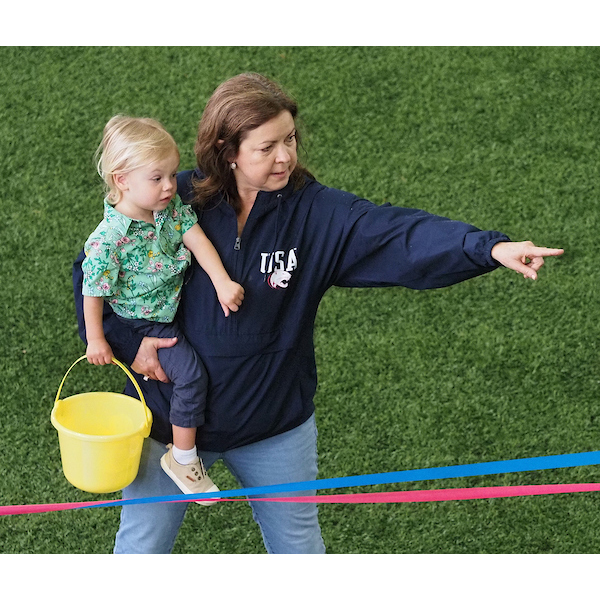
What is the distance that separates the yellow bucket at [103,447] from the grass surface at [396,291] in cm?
115

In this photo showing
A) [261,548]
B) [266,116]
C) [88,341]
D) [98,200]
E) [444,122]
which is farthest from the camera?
[444,122]

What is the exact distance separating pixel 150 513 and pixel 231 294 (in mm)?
719

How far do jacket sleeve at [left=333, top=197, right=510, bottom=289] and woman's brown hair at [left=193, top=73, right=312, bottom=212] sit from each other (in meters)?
0.22

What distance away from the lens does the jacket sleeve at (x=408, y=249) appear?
2396mm

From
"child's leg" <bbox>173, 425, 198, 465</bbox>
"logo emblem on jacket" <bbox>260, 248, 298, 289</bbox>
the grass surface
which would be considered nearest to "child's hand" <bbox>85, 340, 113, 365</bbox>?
"child's leg" <bbox>173, 425, 198, 465</bbox>

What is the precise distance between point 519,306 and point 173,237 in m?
2.66

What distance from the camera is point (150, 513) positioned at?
2777mm

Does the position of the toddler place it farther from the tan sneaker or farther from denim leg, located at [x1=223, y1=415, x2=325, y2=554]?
denim leg, located at [x1=223, y1=415, x2=325, y2=554]

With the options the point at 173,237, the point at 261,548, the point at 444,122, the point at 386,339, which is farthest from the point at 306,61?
the point at 173,237

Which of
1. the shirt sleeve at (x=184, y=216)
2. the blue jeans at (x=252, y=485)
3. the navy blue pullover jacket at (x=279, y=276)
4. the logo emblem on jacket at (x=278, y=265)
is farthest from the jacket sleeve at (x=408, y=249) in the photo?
the blue jeans at (x=252, y=485)

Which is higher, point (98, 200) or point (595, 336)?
point (98, 200)

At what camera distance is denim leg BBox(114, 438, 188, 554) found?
9.13 feet

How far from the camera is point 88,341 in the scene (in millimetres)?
2699

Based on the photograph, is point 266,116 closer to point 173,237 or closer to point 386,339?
point 173,237
